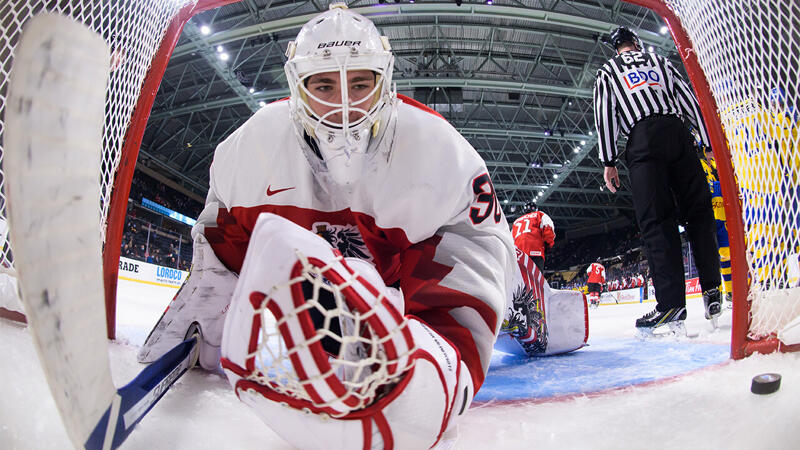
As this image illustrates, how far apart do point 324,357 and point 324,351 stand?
3cm

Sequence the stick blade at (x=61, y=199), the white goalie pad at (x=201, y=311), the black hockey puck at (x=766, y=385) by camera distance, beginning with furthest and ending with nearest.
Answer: the white goalie pad at (x=201, y=311), the black hockey puck at (x=766, y=385), the stick blade at (x=61, y=199)

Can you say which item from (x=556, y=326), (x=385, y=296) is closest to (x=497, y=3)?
(x=556, y=326)

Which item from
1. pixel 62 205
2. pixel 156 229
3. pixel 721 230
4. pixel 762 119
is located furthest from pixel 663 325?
pixel 156 229

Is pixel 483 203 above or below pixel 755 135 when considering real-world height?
below

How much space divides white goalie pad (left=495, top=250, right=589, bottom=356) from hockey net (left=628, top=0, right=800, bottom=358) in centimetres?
70

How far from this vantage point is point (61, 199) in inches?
18.6

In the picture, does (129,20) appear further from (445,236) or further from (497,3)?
(497,3)

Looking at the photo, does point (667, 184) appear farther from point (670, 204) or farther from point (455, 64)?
point (455, 64)

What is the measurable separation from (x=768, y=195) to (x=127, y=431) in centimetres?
162

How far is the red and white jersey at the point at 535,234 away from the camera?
3996 mm

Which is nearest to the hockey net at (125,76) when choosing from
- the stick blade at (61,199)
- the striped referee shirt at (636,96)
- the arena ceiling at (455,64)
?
the stick blade at (61,199)

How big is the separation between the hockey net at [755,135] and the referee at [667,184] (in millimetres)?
483

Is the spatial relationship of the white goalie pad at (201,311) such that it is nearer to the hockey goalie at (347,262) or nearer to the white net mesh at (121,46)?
the hockey goalie at (347,262)

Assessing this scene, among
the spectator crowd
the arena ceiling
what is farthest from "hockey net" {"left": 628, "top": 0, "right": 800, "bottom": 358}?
the spectator crowd
